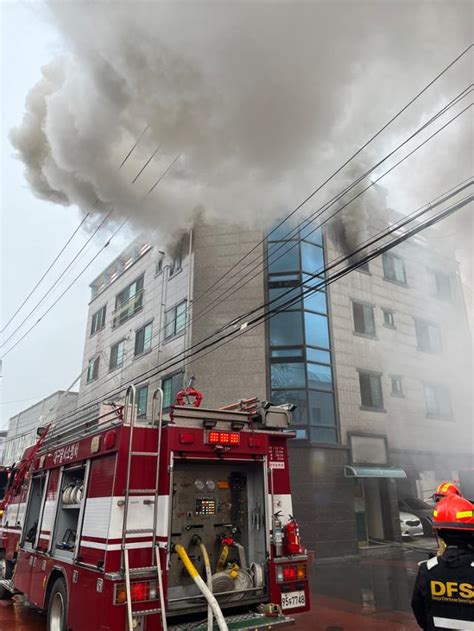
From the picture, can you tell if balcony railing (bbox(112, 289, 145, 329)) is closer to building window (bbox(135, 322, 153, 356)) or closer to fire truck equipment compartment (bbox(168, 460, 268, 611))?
building window (bbox(135, 322, 153, 356))

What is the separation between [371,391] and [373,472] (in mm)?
3045

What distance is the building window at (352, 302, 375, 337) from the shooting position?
17297 mm

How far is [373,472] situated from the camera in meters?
14.7

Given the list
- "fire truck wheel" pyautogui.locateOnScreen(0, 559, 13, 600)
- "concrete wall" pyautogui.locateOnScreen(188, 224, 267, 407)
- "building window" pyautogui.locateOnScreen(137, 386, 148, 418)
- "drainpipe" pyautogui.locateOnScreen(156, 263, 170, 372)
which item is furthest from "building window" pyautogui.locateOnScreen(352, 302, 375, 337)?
"fire truck wheel" pyautogui.locateOnScreen(0, 559, 13, 600)

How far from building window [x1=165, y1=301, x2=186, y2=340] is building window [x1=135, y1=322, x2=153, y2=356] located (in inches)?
66.2

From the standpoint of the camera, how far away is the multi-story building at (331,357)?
14487 mm

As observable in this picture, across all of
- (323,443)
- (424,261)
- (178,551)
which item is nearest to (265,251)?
(323,443)

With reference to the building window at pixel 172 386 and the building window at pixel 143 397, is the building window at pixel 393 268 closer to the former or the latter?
the building window at pixel 172 386

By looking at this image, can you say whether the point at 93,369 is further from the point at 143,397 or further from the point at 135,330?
the point at 143,397

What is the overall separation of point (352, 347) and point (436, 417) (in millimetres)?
5373

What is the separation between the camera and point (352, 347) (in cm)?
1655

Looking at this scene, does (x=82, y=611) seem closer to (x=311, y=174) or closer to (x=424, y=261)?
(x=311, y=174)

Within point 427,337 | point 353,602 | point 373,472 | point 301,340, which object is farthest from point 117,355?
point 353,602

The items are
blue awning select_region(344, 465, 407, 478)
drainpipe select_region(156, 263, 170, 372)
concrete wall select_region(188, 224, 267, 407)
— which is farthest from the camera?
drainpipe select_region(156, 263, 170, 372)
